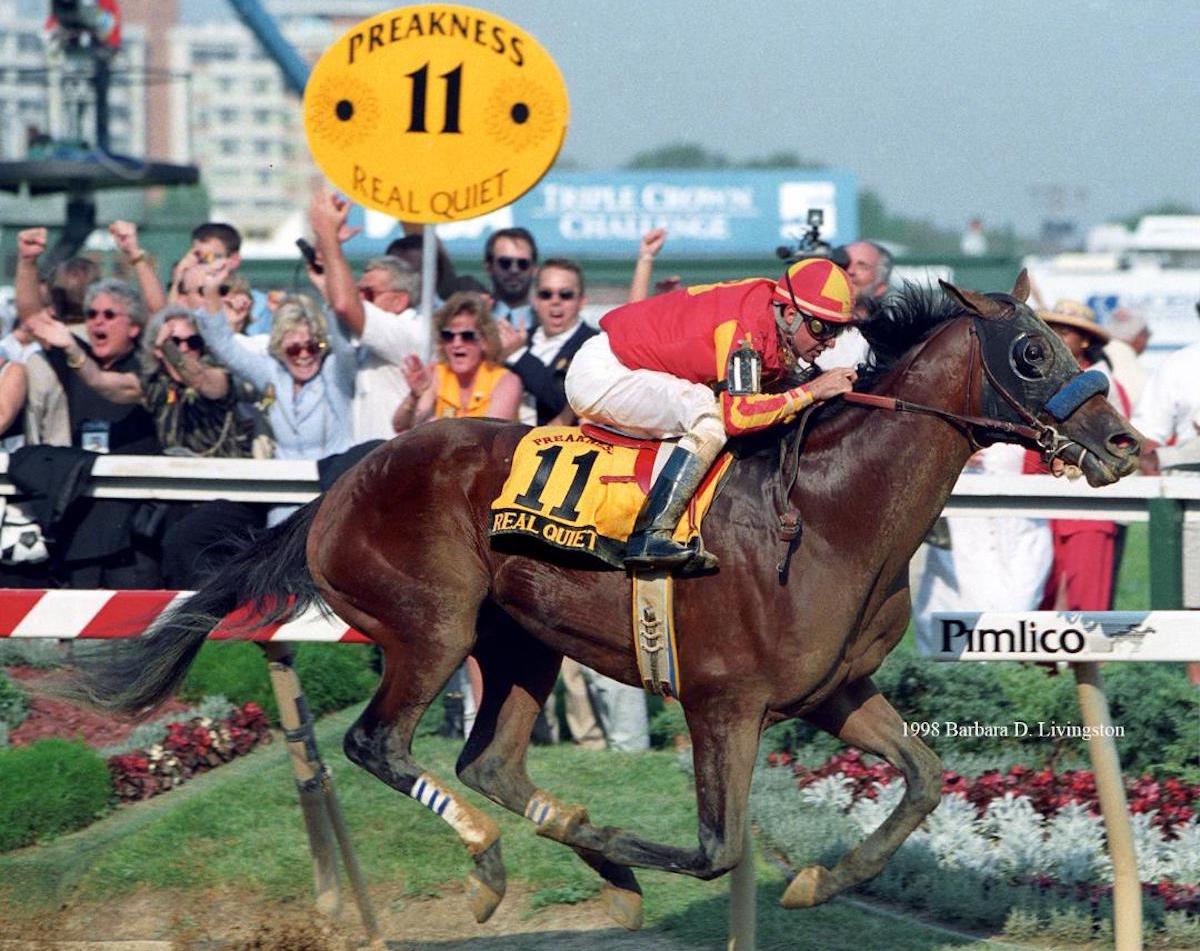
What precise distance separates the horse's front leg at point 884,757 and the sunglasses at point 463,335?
258cm

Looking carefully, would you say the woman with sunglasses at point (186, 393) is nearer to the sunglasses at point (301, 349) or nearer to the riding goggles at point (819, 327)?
the sunglasses at point (301, 349)

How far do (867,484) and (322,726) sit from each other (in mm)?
3326

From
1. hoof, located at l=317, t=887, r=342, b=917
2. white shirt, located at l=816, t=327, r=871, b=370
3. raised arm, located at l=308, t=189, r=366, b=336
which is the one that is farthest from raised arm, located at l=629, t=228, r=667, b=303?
hoof, located at l=317, t=887, r=342, b=917

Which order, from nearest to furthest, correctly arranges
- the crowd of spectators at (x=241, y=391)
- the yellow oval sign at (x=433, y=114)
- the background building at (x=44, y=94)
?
the crowd of spectators at (x=241, y=391) < the yellow oval sign at (x=433, y=114) < the background building at (x=44, y=94)

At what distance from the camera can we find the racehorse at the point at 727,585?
4.97m

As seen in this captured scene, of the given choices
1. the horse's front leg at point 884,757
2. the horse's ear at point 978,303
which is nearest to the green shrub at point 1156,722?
the horse's front leg at point 884,757

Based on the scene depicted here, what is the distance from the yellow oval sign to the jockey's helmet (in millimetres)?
3104

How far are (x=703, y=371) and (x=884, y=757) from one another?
1206 mm

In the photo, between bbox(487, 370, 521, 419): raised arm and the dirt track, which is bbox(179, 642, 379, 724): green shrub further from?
the dirt track

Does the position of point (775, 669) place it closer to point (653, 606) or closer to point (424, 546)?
point (653, 606)

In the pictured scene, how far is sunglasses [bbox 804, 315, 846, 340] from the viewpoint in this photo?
5.01 m

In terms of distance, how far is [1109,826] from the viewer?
5242 mm

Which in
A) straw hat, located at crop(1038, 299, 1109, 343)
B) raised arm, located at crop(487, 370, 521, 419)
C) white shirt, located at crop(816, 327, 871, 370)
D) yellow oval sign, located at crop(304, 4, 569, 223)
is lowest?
raised arm, located at crop(487, 370, 521, 419)

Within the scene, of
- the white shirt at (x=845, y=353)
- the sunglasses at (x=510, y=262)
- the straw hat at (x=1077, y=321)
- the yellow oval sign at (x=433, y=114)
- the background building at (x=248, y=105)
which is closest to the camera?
the white shirt at (x=845, y=353)
